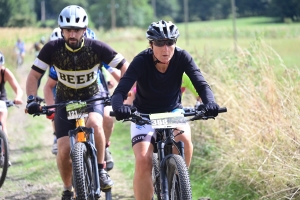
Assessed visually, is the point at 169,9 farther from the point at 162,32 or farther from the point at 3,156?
the point at 162,32

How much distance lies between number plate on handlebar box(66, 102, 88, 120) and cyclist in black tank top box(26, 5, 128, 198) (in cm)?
16

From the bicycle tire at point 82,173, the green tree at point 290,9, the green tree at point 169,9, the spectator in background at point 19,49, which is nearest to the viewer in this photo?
the bicycle tire at point 82,173

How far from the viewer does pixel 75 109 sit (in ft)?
20.6

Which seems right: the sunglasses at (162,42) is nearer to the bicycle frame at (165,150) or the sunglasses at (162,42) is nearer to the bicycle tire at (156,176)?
the bicycle frame at (165,150)

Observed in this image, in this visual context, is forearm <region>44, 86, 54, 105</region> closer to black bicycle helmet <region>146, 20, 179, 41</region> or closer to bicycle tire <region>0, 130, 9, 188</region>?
bicycle tire <region>0, 130, 9, 188</region>

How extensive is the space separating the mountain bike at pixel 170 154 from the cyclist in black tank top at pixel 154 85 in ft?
0.42

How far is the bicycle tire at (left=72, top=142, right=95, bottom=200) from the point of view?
5723 mm

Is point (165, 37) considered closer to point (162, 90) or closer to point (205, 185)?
point (162, 90)

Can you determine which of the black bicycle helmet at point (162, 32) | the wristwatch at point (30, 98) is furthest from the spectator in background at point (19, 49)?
the black bicycle helmet at point (162, 32)

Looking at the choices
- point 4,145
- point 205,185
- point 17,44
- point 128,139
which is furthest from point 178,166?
point 17,44

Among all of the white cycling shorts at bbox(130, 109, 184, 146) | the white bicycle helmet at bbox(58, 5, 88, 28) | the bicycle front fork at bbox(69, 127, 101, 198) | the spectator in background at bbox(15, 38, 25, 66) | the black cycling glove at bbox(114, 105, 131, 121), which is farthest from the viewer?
the spectator in background at bbox(15, 38, 25, 66)

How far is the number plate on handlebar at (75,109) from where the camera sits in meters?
6.26

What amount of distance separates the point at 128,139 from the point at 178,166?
297 inches

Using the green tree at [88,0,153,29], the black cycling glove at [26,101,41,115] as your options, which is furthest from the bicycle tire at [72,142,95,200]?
the green tree at [88,0,153,29]
